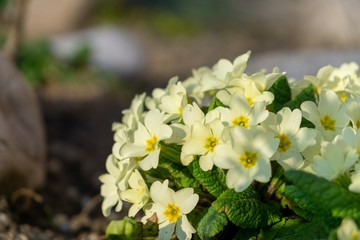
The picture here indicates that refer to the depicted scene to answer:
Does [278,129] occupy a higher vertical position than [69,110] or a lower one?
higher

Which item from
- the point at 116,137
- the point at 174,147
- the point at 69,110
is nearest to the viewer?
the point at 174,147

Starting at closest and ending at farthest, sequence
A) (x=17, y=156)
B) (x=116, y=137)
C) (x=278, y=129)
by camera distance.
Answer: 1. (x=278, y=129)
2. (x=116, y=137)
3. (x=17, y=156)

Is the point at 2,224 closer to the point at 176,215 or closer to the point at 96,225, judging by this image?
the point at 96,225

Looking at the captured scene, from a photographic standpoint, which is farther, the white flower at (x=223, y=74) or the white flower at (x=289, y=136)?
the white flower at (x=223, y=74)

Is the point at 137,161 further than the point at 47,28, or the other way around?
the point at 47,28

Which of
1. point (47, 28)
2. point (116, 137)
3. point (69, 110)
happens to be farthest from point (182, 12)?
point (116, 137)

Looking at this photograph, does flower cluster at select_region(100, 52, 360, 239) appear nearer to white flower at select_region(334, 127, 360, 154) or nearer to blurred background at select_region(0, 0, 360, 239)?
white flower at select_region(334, 127, 360, 154)

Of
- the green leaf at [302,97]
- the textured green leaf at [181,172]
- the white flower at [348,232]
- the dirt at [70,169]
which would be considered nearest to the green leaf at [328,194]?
the white flower at [348,232]

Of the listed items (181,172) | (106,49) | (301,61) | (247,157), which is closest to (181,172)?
(181,172)

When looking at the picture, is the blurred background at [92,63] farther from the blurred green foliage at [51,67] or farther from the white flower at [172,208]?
the white flower at [172,208]
